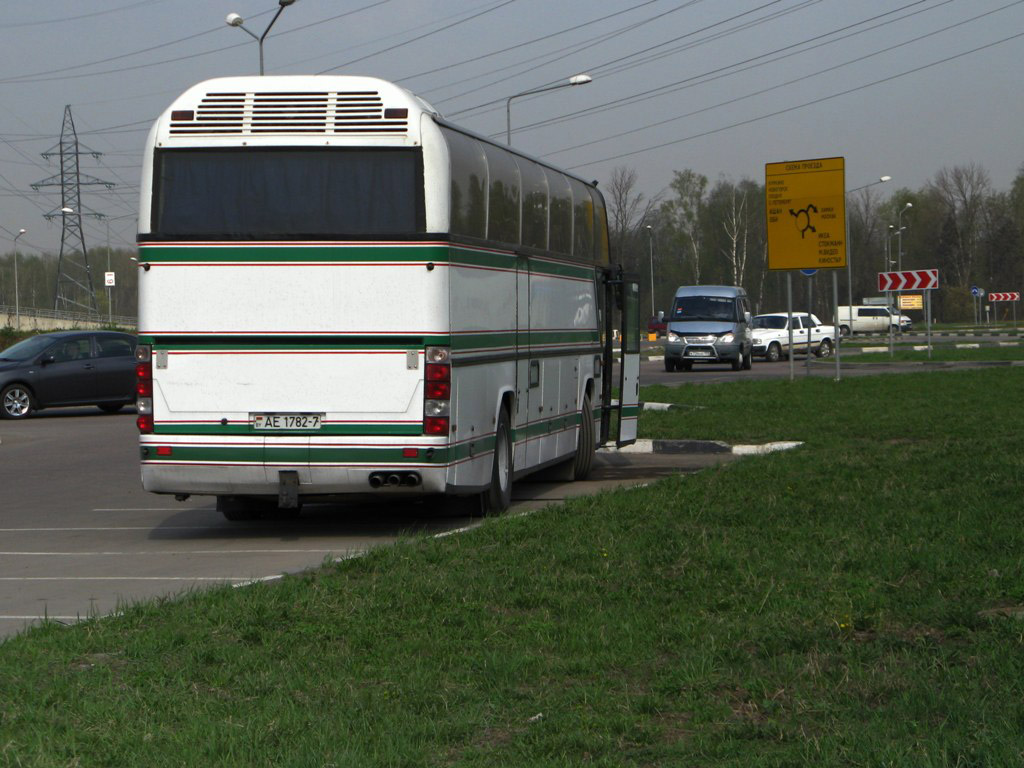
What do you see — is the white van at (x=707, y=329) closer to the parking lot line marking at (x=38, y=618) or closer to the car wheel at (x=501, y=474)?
the car wheel at (x=501, y=474)

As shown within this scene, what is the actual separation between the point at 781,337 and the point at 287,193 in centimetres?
4801

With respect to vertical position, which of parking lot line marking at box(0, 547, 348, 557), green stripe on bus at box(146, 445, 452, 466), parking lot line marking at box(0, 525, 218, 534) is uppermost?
green stripe on bus at box(146, 445, 452, 466)

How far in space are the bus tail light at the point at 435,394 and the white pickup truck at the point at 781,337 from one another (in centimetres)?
4623

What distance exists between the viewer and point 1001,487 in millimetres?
11602

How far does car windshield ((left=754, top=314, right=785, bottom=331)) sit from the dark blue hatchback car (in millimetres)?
34403

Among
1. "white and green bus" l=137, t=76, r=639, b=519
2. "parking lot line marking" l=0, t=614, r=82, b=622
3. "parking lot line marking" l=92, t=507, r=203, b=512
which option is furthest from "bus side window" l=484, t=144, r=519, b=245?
"parking lot line marking" l=0, t=614, r=82, b=622

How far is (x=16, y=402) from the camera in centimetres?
2872

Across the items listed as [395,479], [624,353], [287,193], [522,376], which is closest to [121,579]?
[395,479]

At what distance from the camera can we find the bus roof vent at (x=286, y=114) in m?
11.9

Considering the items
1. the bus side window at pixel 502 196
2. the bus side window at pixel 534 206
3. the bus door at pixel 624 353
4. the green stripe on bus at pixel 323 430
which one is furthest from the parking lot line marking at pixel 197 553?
the bus door at pixel 624 353

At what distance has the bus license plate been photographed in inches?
466

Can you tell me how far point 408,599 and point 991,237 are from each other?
129 metres

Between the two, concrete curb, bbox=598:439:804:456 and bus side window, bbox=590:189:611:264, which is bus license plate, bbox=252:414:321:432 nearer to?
bus side window, bbox=590:189:611:264

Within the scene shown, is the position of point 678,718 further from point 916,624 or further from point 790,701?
point 916,624
